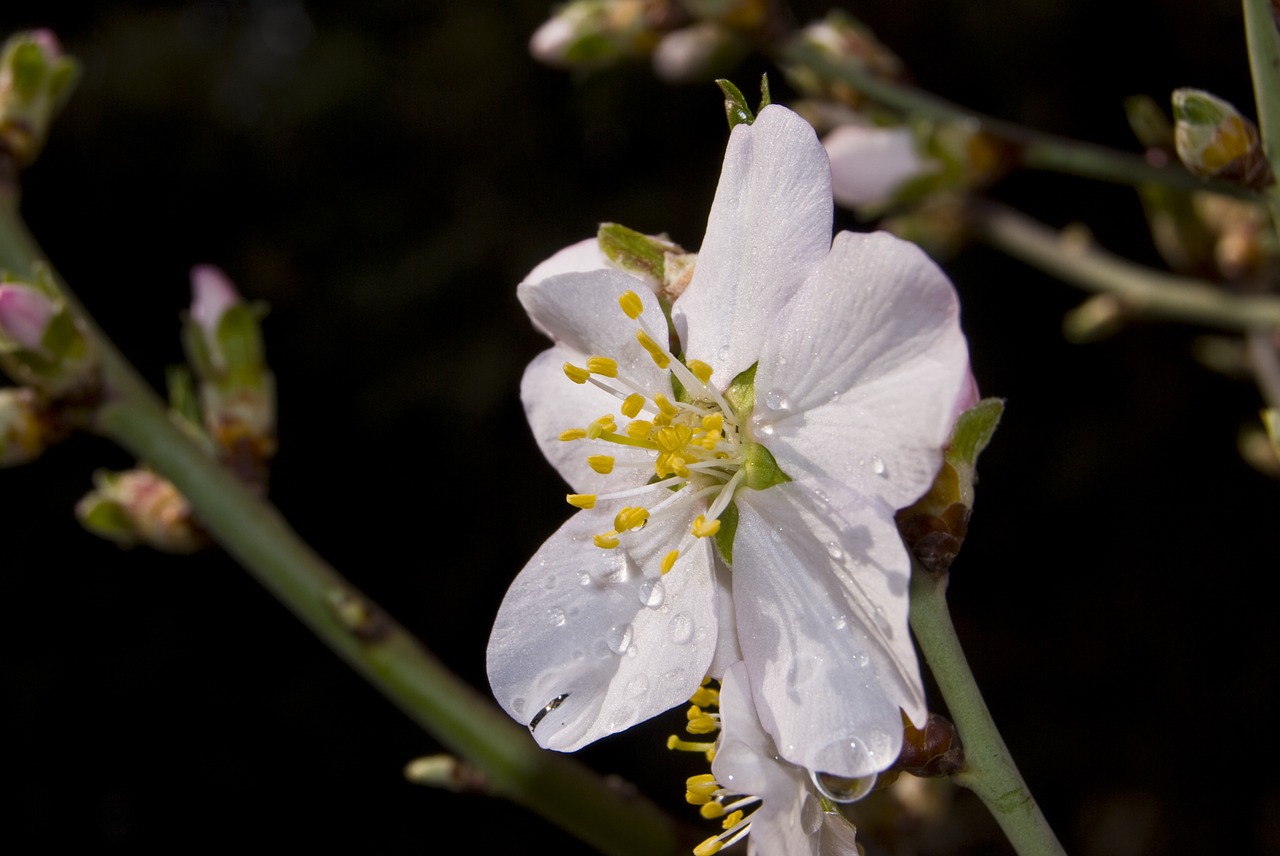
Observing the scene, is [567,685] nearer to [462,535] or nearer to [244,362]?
[244,362]

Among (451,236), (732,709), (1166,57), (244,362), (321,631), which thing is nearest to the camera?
(732,709)

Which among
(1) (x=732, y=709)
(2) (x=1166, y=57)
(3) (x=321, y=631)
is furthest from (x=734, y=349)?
(2) (x=1166, y=57)

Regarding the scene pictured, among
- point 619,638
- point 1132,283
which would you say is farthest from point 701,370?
point 1132,283

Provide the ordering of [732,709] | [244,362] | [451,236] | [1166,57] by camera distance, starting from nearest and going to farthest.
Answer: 1. [732,709]
2. [244,362]
3. [1166,57]
4. [451,236]

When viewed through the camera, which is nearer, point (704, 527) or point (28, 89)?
point (704, 527)

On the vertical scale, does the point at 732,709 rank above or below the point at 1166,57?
above

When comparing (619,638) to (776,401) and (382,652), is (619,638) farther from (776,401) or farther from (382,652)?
(382,652)

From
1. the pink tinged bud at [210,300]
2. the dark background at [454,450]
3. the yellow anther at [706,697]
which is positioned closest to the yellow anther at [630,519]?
the yellow anther at [706,697]

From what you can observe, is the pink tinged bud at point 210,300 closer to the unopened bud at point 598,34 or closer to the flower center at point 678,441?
the unopened bud at point 598,34

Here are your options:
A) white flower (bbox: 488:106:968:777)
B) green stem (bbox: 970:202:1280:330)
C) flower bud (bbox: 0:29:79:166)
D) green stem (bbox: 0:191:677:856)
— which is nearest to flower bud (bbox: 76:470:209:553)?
green stem (bbox: 0:191:677:856)
